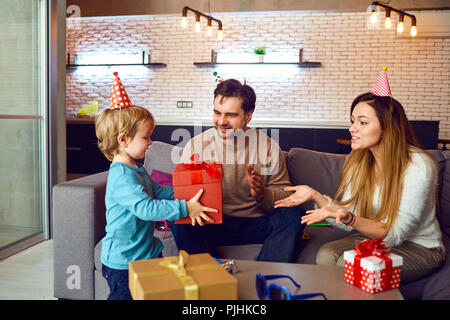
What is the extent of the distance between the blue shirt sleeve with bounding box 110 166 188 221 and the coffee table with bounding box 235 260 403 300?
0.30 m

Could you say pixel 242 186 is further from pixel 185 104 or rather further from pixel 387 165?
pixel 185 104

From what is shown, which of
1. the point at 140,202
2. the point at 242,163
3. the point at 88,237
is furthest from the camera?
the point at 242,163

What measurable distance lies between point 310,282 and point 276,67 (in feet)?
19.5

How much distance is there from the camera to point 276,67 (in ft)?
22.6

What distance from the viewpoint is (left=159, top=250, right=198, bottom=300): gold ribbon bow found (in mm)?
1060

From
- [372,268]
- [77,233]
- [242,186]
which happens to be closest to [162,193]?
[242,186]

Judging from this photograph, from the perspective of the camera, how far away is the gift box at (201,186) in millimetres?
1516

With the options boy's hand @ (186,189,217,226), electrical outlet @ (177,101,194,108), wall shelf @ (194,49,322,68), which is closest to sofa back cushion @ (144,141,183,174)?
boy's hand @ (186,189,217,226)

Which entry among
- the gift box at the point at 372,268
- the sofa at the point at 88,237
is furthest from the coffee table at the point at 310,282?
the sofa at the point at 88,237

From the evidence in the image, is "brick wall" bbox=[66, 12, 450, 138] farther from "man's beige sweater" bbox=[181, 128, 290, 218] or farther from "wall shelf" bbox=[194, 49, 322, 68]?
"man's beige sweater" bbox=[181, 128, 290, 218]

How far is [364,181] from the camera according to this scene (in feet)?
6.34
